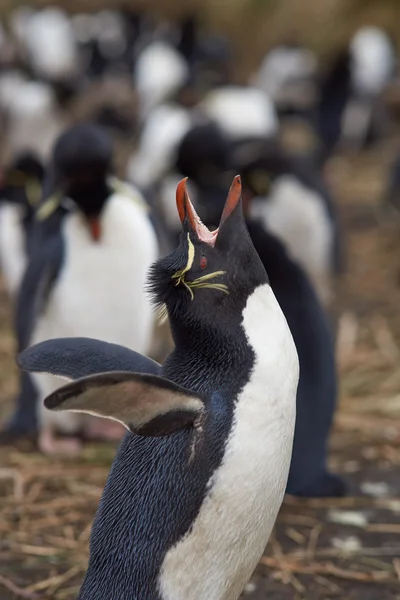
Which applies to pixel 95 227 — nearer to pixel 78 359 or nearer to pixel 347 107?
pixel 78 359

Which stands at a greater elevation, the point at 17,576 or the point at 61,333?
the point at 61,333

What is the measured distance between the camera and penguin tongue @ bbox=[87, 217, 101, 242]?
3.45 m

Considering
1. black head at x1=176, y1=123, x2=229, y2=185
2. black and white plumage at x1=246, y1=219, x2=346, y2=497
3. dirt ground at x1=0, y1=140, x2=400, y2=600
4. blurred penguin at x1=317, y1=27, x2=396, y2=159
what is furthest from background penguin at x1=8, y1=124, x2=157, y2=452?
blurred penguin at x1=317, y1=27, x2=396, y2=159

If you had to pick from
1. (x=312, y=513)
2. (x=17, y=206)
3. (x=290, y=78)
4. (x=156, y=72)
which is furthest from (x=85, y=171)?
(x=290, y=78)

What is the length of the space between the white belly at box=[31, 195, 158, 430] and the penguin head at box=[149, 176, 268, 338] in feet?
4.92

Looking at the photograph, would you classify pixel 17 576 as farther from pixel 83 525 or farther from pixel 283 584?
pixel 283 584

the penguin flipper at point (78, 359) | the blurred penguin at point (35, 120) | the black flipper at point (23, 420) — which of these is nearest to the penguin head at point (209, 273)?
the penguin flipper at point (78, 359)

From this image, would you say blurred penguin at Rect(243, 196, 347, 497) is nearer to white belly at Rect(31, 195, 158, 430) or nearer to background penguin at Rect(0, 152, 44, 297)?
white belly at Rect(31, 195, 158, 430)

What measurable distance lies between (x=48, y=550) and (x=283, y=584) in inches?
26.2

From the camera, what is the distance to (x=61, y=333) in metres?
3.59

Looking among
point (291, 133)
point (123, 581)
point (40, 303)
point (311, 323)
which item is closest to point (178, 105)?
point (291, 133)

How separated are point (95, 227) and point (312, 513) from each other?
3.75ft

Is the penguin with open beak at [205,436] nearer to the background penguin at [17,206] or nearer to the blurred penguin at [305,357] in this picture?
the blurred penguin at [305,357]

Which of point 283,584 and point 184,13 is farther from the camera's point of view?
point 184,13
